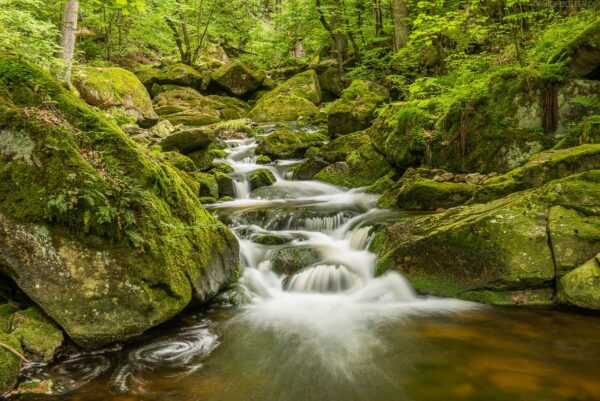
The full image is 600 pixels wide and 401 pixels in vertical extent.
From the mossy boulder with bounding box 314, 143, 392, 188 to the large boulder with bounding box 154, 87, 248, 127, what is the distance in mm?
7781

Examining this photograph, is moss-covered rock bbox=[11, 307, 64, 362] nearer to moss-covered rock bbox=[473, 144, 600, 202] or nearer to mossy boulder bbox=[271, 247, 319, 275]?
mossy boulder bbox=[271, 247, 319, 275]

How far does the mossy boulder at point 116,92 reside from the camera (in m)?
14.0

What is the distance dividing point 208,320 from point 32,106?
10.3 ft

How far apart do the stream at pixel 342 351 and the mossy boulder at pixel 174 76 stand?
55.5ft

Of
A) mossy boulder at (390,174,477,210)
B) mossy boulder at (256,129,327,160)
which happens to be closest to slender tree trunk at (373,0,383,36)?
mossy boulder at (256,129,327,160)

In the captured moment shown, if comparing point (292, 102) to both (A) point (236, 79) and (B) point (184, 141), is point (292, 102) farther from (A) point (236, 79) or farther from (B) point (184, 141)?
(B) point (184, 141)

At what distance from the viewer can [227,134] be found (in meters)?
16.4

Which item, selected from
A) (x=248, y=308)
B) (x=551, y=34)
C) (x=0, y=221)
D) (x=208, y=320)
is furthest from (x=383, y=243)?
(x=551, y=34)

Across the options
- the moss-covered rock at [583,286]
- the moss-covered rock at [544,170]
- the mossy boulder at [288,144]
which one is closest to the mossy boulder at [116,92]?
the mossy boulder at [288,144]

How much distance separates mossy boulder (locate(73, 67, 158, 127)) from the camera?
14039 mm

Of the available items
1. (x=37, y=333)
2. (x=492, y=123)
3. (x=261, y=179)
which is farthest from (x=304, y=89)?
(x=37, y=333)

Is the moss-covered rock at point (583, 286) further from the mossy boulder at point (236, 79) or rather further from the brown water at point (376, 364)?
the mossy boulder at point (236, 79)

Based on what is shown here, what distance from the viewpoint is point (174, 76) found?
68.1 feet

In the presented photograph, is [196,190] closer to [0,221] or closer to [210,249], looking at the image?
[210,249]
